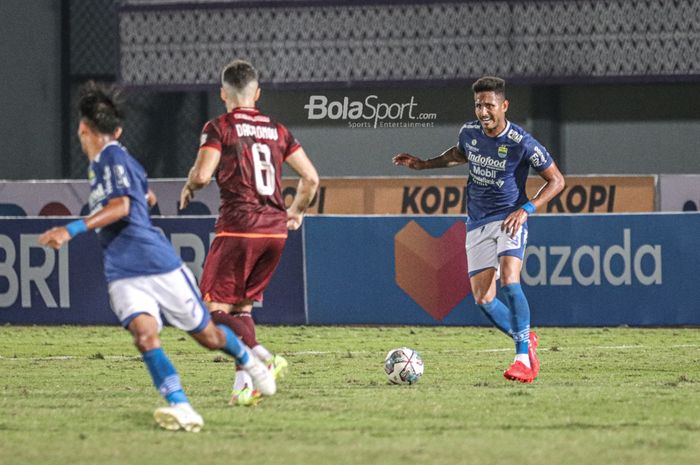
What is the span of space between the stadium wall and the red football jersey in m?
7.22

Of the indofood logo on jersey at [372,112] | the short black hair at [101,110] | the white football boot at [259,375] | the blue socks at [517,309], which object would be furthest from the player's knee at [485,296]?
the indofood logo on jersey at [372,112]

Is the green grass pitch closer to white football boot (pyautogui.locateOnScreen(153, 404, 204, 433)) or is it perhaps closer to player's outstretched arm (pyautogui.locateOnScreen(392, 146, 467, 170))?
white football boot (pyautogui.locateOnScreen(153, 404, 204, 433))

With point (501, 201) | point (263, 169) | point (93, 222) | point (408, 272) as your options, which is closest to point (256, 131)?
point (263, 169)

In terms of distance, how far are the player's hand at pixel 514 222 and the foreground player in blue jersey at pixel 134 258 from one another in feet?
10.8

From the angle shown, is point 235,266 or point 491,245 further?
point 491,245

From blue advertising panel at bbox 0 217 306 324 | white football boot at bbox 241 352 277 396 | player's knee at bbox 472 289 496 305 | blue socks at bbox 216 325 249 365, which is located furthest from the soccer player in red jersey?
blue advertising panel at bbox 0 217 306 324

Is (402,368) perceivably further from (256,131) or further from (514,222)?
(256,131)

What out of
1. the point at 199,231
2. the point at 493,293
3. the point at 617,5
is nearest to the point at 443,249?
the point at 199,231

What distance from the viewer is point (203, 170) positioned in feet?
28.7

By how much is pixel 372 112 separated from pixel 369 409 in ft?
49.1

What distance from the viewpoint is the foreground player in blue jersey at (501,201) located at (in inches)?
428

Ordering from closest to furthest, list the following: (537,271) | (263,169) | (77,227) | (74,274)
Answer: (77,227), (263,169), (537,271), (74,274)

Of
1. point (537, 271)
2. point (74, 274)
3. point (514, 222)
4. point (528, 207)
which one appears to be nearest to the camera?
point (514, 222)

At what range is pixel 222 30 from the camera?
22.0 meters
